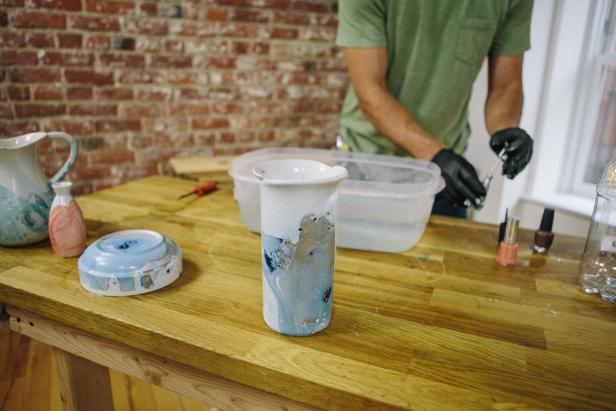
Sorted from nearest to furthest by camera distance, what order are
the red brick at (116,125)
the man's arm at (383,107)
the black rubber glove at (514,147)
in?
the black rubber glove at (514,147) < the man's arm at (383,107) < the red brick at (116,125)

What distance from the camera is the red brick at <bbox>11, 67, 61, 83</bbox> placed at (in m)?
2.04

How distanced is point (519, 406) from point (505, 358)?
9 cm

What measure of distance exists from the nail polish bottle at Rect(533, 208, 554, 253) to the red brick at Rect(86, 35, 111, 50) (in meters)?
2.08

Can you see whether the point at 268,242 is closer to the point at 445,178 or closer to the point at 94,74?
the point at 445,178

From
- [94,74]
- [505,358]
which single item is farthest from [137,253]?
[94,74]

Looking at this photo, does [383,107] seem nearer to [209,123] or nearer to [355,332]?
[355,332]

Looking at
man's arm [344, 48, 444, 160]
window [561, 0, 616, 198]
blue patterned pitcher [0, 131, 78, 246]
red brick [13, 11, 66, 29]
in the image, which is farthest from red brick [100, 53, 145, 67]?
window [561, 0, 616, 198]

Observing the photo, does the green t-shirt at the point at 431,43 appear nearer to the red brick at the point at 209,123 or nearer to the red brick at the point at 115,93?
the red brick at the point at 209,123

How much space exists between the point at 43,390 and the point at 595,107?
2.69 m

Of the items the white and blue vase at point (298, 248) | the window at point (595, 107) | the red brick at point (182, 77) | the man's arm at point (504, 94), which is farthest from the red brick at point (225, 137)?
the white and blue vase at point (298, 248)

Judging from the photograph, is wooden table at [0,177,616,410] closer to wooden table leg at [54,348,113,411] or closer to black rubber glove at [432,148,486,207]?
wooden table leg at [54,348,113,411]

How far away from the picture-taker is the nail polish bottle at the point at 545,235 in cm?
97

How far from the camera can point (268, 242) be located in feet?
2.06

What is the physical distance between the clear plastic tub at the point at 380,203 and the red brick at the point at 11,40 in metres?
1.61
